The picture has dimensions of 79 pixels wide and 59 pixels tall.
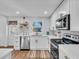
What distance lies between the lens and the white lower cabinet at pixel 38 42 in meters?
6.24

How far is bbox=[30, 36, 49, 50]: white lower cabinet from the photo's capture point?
20.5 ft

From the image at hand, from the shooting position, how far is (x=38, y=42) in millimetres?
6270

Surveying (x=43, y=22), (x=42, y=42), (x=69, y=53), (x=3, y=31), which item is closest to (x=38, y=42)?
(x=42, y=42)

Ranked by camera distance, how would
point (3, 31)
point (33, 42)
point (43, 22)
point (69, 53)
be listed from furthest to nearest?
point (43, 22) < point (3, 31) < point (33, 42) < point (69, 53)

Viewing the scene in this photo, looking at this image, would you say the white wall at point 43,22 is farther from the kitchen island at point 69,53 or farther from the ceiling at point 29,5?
the kitchen island at point 69,53

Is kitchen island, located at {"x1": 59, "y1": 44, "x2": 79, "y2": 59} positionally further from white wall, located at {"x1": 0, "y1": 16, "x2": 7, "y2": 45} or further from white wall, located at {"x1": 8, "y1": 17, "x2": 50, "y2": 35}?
white wall, located at {"x1": 0, "y1": 16, "x2": 7, "y2": 45}

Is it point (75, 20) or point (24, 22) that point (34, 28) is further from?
point (75, 20)

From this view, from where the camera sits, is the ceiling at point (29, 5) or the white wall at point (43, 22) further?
the white wall at point (43, 22)

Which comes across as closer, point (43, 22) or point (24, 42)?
point (24, 42)

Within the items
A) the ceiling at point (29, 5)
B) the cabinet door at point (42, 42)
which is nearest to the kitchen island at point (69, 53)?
the ceiling at point (29, 5)

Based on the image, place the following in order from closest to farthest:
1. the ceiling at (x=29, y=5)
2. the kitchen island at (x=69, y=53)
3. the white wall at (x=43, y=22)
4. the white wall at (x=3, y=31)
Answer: the kitchen island at (x=69, y=53) → the ceiling at (x=29, y=5) → the white wall at (x=3, y=31) → the white wall at (x=43, y=22)

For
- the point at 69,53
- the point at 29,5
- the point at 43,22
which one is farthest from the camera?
the point at 43,22

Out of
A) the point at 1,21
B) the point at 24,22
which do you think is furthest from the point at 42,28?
the point at 1,21

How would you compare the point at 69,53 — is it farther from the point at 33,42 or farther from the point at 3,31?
the point at 3,31
